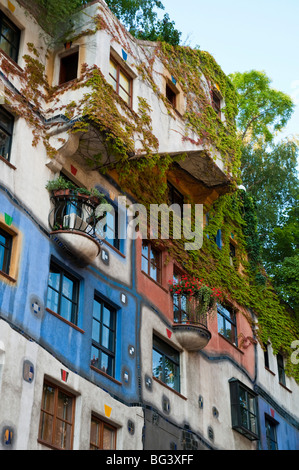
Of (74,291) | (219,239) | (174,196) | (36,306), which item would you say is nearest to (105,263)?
(74,291)

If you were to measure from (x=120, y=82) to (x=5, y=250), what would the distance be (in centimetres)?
658

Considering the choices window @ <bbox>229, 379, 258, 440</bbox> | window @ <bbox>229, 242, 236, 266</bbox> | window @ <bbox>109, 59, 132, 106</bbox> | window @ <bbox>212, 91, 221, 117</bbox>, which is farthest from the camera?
window @ <bbox>229, 242, 236, 266</bbox>

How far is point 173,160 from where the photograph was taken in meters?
20.1

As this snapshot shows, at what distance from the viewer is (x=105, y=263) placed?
1659 centimetres

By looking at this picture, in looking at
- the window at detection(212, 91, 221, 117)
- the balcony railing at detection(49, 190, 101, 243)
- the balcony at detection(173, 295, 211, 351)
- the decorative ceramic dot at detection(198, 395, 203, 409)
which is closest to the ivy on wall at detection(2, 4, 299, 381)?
the window at detection(212, 91, 221, 117)

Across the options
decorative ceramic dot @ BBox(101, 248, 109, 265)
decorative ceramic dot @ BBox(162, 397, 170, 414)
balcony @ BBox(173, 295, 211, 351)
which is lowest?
decorative ceramic dot @ BBox(162, 397, 170, 414)

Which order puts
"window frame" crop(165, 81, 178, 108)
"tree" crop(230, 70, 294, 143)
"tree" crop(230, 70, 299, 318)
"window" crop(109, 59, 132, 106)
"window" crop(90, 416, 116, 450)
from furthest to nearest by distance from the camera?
1. "tree" crop(230, 70, 294, 143)
2. "tree" crop(230, 70, 299, 318)
3. "window frame" crop(165, 81, 178, 108)
4. "window" crop(109, 59, 132, 106)
5. "window" crop(90, 416, 116, 450)

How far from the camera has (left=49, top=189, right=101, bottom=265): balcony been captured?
15.1 m

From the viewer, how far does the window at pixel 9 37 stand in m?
16.3

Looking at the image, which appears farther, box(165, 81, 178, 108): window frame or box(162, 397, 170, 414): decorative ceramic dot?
box(165, 81, 178, 108): window frame

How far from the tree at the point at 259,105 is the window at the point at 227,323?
17785 mm

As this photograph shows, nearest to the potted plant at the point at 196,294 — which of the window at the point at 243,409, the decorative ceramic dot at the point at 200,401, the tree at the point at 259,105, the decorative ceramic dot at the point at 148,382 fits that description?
the decorative ceramic dot at the point at 200,401

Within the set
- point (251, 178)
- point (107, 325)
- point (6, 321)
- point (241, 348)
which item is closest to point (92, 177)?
point (107, 325)

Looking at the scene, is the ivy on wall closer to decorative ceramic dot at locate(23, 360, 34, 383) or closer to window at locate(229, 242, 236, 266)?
window at locate(229, 242, 236, 266)
